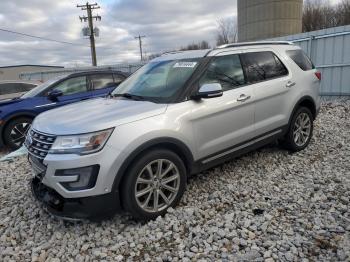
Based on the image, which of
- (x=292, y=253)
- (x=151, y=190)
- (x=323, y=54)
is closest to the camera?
(x=292, y=253)

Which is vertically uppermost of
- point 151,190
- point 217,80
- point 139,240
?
point 217,80

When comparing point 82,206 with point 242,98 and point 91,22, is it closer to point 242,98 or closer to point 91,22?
point 242,98

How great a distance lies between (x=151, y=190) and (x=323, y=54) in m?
7.96

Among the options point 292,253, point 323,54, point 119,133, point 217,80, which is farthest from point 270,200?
point 323,54

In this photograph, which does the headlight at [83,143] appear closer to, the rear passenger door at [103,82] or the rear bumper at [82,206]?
the rear bumper at [82,206]

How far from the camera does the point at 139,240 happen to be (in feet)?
Answer: 10.8

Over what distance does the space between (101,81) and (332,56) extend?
630 centimetres

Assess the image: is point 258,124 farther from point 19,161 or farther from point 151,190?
point 19,161

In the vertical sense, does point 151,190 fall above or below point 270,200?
above

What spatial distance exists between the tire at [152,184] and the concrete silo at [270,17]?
23383mm

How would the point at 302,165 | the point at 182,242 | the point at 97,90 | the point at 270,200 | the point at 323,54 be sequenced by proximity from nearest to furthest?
the point at 182,242 → the point at 270,200 → the point at 302,165 → the point at 97,90 → the point at 323,54

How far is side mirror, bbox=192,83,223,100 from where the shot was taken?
12.3ft

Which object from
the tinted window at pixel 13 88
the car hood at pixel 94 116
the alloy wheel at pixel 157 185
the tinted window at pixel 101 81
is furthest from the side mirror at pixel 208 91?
the tinted window at pixel 13 88

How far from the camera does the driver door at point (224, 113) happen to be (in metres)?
3.87
